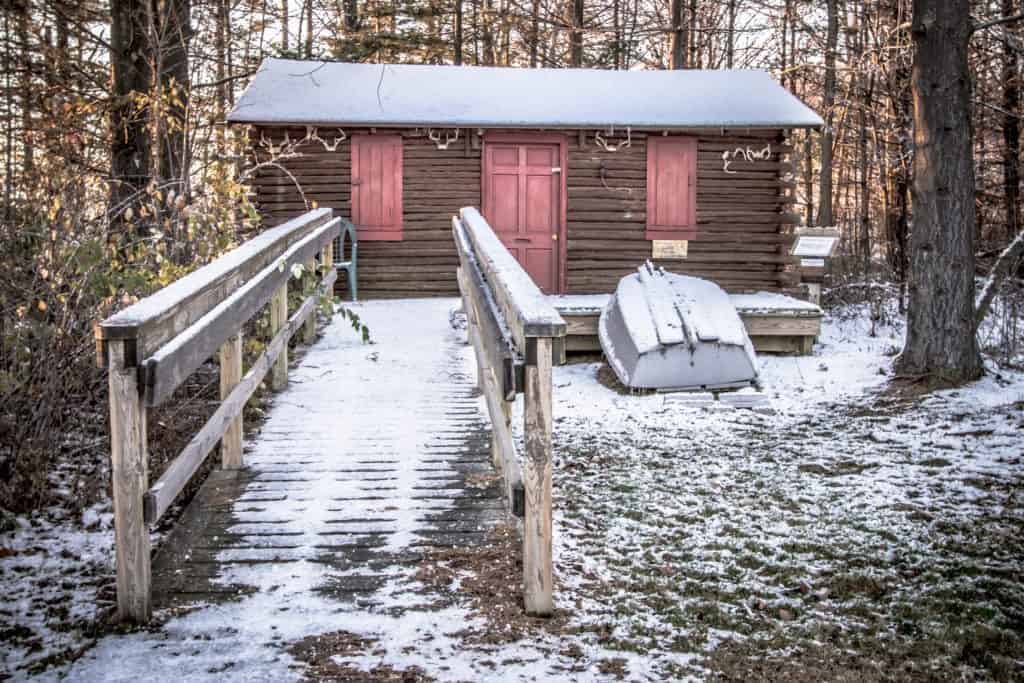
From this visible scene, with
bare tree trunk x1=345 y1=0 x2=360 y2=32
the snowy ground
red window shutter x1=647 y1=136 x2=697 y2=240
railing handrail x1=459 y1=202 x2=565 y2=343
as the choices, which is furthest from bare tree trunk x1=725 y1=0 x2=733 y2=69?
railing handrail x1=459 y1=202 x2=565 y2=343

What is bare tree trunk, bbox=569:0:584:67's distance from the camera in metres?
22.8

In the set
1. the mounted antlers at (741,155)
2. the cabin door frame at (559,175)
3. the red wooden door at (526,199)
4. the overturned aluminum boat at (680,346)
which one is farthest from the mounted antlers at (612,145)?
the overturned aluminum boat at (680,346)

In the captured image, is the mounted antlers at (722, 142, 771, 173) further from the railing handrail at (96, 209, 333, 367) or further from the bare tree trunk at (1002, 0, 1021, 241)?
the railing handrail at (96, 209, 333, 367)

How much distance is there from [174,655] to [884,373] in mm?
8400

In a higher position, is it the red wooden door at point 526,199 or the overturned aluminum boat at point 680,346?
the red wooden door at point 526,199

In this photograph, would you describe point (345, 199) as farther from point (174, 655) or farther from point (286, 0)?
point (174, 655)

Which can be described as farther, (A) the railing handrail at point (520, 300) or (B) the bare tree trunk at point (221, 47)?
(B) the bare tree trunk at point (221, 47)

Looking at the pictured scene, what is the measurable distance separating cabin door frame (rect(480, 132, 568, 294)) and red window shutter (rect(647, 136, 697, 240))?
1.25 meters

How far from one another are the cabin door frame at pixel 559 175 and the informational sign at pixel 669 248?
133 cm

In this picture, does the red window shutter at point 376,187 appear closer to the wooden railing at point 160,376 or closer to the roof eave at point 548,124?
the roof eave at point 548,124

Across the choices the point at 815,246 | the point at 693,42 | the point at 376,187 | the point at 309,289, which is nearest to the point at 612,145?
the point at 815,246

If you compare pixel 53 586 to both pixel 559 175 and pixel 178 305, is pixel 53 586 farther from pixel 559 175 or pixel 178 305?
pixel 559 175

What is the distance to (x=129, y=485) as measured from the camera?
3654 mm

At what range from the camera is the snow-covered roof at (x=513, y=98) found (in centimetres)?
1397
